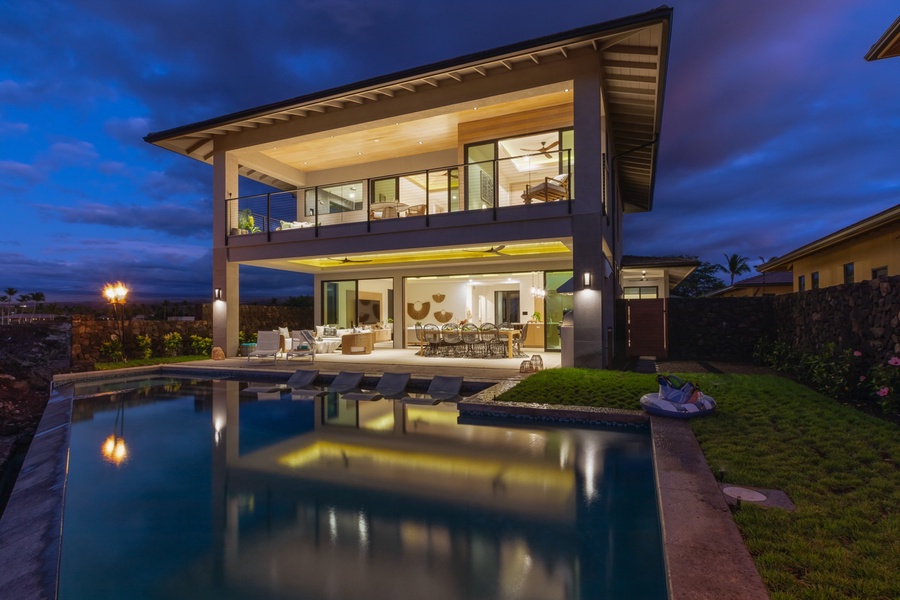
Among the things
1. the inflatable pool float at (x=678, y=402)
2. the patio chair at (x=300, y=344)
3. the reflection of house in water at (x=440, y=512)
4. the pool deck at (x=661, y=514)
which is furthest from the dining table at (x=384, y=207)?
the inflatable pool float at (x=678, y=402)

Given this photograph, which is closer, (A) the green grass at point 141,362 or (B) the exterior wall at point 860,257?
(B) the exterior wall at point 860,257

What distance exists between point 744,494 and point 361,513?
283 cm

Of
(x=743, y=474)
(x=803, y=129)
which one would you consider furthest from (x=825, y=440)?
(x=803, y=129)

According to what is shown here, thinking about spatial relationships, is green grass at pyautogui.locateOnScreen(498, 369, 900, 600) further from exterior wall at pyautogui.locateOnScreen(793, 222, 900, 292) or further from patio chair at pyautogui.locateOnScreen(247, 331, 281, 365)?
patio chair at pyautogui.locateOnScreen(247, 331, 281, 365)

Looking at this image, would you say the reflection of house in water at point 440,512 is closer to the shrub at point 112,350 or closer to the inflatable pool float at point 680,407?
the inflatable pool float at point 680,407

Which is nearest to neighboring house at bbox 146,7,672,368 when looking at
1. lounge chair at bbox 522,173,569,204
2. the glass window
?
lounge chair at bbox 522,173,569,204

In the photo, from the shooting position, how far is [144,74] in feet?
87.9

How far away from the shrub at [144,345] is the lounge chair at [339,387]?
24.6 feet

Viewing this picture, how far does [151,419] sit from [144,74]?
27359 mm

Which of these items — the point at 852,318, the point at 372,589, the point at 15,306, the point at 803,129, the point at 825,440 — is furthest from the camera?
the point at 803,129

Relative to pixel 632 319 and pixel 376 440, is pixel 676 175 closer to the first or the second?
pixel 632 319

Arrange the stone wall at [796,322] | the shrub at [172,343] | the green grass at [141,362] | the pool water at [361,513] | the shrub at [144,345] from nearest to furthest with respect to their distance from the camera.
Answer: the pool water at [361,513]
the stone wall at [796,322]
the green grass at [141,362]
the shrub at [144,345]
the shrub at [172,343]

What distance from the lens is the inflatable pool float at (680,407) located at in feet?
19.1

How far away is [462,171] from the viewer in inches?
480
